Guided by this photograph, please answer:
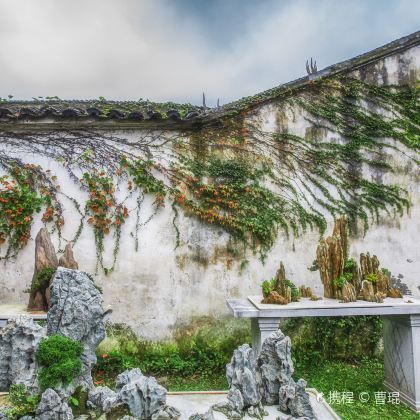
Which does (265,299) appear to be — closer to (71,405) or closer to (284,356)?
(284,356)

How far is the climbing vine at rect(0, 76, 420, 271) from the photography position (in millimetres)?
6719

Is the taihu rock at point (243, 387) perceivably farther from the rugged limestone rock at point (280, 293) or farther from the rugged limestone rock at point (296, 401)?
the rugged limestone rock at point (280, 293)

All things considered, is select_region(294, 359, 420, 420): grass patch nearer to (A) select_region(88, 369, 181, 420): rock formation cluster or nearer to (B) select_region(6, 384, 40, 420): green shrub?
(A) select_region(88, 369, 181, 420): rock formation cluster

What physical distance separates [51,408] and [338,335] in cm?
504

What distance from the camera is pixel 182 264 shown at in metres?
6.70

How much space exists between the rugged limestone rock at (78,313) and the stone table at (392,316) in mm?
1857

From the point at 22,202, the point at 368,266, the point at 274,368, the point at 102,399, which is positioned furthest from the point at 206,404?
the point at 22,202

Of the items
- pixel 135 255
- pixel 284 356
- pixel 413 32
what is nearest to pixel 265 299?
pixel 284 356

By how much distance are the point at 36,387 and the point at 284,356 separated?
6.43ft

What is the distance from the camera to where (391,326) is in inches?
209

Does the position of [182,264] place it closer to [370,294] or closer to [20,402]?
[370,294]

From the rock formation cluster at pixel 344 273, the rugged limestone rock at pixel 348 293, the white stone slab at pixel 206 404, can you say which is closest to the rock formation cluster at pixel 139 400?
the white stone slab at pixel 206 404

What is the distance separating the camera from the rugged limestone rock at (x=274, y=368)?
3.47 metres

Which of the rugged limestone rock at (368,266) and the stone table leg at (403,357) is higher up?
the rugged limestone rock at (368,266)
